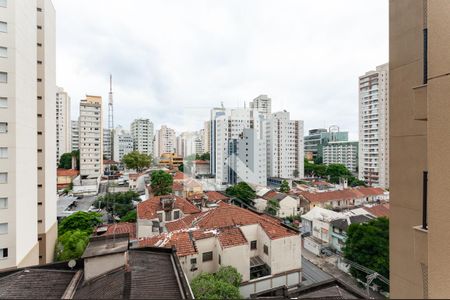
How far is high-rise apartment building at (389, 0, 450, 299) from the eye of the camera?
0.52 meters

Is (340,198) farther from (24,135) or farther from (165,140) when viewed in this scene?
(165,140)

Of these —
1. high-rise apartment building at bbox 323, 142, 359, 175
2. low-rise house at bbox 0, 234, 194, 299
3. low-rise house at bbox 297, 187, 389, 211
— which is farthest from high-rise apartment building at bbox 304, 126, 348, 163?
low-rise house at bbox 0, 234, 194, 299

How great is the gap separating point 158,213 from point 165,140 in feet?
71.8

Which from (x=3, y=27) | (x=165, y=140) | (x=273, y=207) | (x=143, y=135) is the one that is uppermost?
(x=3, y=27)

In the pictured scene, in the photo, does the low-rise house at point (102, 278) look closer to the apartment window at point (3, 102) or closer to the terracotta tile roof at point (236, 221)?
the terracotta tile roof at point (236, 221)

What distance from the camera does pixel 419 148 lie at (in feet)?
2.25

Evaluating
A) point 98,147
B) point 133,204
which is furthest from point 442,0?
point 98,147

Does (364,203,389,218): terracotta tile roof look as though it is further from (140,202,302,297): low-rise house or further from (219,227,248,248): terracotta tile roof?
(219,227,248,248): terracotta tile roof

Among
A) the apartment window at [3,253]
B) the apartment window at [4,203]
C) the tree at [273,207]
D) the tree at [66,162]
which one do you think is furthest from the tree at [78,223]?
the tree at [66,162]

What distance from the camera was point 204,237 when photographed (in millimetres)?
3615

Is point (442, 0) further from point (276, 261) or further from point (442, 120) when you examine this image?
point (276, 261)

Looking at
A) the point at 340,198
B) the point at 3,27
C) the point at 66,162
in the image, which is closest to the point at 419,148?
the point at 3,27

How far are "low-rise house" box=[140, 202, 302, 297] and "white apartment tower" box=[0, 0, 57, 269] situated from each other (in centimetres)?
239

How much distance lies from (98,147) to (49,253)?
1084 cm
